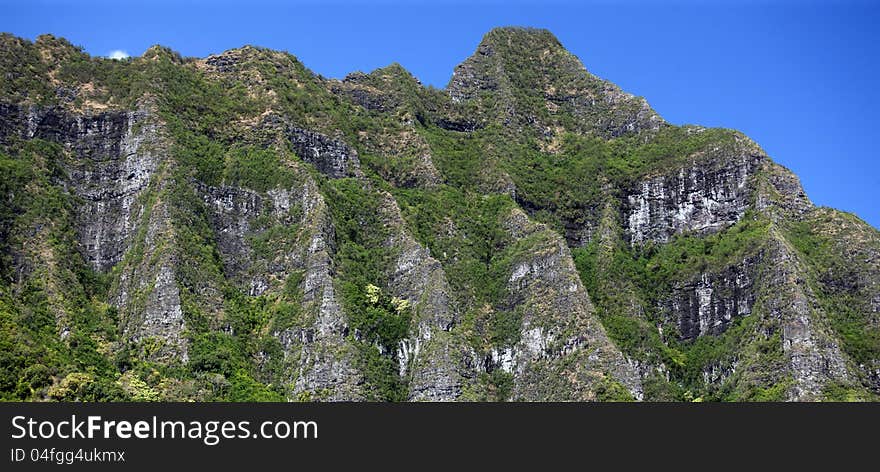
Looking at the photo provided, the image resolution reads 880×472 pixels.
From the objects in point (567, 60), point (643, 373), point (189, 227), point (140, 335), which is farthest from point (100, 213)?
point (567, 60)

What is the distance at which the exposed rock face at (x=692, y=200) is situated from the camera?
148750 millimetres

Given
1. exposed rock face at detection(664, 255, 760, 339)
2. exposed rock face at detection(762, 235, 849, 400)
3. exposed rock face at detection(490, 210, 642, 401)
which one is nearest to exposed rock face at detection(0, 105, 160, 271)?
exposed rock face at detection(490, 210, 642, 401)

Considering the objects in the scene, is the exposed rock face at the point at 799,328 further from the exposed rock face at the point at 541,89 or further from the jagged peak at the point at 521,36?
the jagged peak at the point at 521,36

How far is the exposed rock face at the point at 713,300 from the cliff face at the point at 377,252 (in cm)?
25

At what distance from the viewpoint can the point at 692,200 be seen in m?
152

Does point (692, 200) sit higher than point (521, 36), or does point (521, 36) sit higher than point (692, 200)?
point (521, 36)

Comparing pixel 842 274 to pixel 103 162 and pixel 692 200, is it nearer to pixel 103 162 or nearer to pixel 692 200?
pixel 692 200

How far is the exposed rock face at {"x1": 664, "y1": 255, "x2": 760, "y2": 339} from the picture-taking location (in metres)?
135

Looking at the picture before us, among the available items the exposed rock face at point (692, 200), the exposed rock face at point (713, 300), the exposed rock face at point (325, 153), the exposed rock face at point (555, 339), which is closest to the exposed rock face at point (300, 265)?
the exposed rock face at point (325, 153)

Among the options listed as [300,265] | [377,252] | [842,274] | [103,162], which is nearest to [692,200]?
[842,274]

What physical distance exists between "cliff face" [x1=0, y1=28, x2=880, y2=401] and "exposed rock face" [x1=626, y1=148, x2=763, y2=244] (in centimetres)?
29

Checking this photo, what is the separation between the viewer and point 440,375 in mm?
122375

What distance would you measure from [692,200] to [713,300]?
17505 mm

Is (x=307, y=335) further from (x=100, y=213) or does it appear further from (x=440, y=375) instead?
(x=100, y=213)
